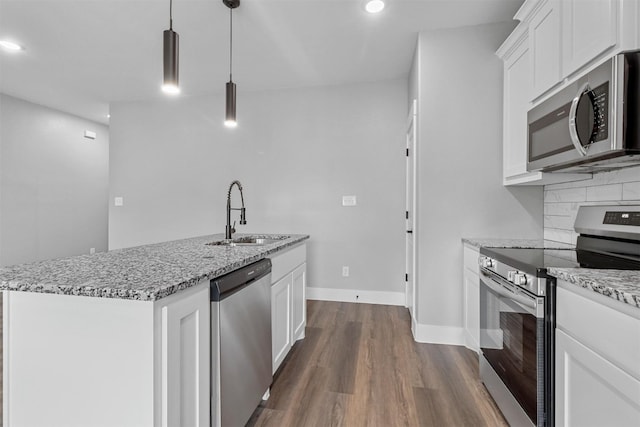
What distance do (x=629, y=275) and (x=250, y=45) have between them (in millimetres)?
3187

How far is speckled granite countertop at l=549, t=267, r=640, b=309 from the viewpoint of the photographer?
35.3 inches

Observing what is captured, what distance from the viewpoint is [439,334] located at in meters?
2.68

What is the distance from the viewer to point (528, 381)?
4.56ft

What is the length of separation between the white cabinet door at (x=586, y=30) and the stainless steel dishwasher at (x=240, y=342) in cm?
191

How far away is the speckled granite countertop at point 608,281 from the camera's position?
0.90 metres

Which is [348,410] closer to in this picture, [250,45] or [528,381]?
[528,381]

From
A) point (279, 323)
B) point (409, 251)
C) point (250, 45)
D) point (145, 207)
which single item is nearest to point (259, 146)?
point (250, 45)

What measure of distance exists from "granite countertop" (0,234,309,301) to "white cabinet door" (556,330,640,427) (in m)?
1.36

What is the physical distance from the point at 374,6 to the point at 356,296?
2.98 m

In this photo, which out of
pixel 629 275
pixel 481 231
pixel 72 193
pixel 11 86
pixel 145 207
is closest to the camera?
pixel 629 275

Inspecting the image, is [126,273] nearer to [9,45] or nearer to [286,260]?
[286,260]

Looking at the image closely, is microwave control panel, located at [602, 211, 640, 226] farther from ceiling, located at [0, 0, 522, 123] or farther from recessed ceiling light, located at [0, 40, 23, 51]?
recessed ceiling light, located at [0, 40, 23, 51]

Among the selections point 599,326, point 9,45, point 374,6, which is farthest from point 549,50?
point 9,45

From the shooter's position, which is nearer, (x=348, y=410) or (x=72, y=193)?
(x=348, y=410)
